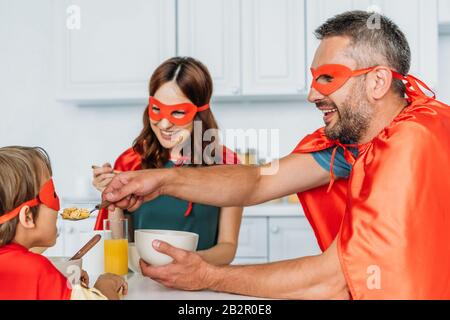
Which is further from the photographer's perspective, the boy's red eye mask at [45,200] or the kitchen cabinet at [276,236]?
the kitchen cabinet at [276,236]

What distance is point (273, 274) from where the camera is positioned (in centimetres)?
93

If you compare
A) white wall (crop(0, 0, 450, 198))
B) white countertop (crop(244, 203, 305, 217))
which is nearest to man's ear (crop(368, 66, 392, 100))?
white countertop (crop(244, 203, 305, 217))

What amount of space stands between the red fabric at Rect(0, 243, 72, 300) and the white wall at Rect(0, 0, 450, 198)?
209cm

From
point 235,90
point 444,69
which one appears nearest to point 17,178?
point 235,90

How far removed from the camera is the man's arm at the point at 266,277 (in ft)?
3.02

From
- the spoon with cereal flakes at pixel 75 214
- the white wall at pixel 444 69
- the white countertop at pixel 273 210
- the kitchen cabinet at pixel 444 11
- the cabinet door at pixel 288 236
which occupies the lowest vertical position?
the cabinet door at pixel 288 236

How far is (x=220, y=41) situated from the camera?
102 inches

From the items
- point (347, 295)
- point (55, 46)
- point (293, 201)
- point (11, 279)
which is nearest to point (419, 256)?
point (347, 295)

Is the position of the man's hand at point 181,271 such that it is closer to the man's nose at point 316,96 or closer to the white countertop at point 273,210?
the man's nose at point 316,96

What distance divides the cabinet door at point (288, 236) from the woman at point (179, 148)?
696 millimetres

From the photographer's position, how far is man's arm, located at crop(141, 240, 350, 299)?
0.92 meters

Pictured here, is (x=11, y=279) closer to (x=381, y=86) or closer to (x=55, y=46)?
(x=381, y=86)

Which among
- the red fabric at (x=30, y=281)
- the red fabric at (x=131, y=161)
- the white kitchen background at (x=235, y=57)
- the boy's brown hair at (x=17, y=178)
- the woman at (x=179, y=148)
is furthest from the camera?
the white kitchen background at (x=235, y=57)

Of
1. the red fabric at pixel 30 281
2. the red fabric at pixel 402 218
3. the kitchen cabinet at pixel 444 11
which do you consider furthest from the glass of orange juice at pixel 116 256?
the kitchen cabinet at pixel 444 11
